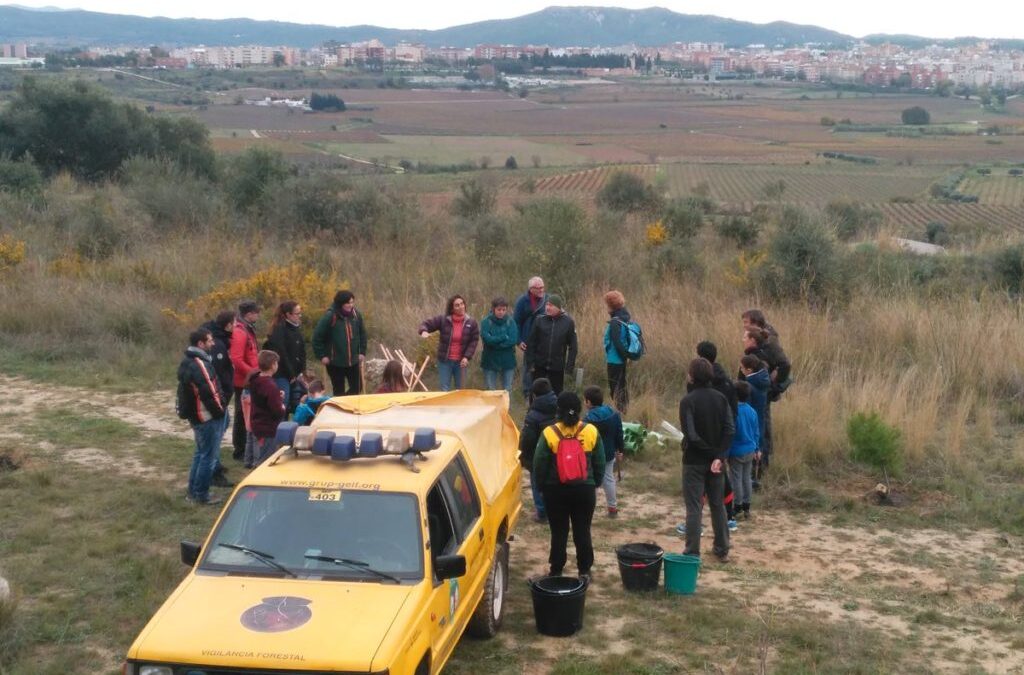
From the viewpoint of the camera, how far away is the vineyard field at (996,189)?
5917 centimetres

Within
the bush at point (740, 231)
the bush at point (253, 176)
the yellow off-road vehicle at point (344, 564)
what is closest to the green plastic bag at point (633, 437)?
the yellow off-road vehicle at point (344, 564)

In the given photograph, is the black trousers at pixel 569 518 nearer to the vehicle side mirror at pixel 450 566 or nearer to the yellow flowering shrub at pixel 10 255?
the vehicle side mirror at pixel 450 566

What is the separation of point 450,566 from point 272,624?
1059 mm

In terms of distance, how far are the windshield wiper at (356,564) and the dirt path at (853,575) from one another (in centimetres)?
170

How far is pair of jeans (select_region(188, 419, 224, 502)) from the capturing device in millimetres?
10414

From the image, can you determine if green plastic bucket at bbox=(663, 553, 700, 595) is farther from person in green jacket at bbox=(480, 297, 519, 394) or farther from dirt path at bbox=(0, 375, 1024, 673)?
person in green jacket at bbox=(480, 297, 519, 394)

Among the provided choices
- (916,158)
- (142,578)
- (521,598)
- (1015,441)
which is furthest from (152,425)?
(916,158)

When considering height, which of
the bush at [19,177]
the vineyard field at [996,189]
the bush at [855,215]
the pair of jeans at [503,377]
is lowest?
the vineyard field at [996,189]

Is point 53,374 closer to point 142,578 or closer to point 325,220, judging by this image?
point 142,578

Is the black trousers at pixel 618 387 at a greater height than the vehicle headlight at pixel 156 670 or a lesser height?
lesser

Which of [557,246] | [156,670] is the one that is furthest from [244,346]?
[557,246]

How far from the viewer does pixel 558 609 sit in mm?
7770

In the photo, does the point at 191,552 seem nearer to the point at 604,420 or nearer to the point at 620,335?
the point at 604,420

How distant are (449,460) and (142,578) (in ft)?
10.0
